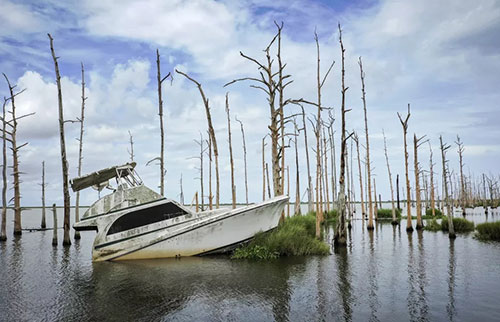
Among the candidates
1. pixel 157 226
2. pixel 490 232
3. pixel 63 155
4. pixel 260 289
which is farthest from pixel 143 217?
pixel 490 232

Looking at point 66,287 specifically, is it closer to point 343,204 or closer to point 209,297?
point 209,297

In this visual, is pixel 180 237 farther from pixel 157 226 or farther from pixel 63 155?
pixel 63 155

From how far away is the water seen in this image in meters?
7.94

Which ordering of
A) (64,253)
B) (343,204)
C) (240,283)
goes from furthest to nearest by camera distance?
(64,253) < (343,204) < (240,283)

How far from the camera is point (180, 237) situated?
15320 millimetres

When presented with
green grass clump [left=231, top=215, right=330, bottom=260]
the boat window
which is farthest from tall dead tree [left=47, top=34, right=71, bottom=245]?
green grass clump [left=231, top=215, right=330, bottom=260]

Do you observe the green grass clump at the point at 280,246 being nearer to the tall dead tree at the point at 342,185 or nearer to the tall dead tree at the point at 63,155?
the tall dead tree at the point at 342,185

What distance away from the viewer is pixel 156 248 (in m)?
15.3

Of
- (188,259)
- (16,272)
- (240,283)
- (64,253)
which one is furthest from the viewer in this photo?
(64,253)

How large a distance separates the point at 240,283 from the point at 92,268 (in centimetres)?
669

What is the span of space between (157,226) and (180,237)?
3.36 ft

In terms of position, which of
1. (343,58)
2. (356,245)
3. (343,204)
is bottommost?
(356,245)

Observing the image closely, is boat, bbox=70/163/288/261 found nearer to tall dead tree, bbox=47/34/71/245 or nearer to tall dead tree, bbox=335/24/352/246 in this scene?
tall dead tree, bbox=335/24/352/246

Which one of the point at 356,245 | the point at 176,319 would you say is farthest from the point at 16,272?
the point at 356,245
